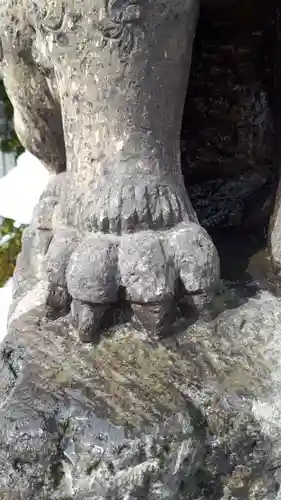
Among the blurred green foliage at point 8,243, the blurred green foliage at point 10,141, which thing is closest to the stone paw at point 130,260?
the blurred green foliage at point 8,243

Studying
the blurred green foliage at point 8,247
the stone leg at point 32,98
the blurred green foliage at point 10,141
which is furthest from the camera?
the blurred green foliage at point 10,141

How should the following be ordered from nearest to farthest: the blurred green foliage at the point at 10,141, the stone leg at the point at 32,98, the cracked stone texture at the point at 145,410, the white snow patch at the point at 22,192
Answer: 1. the cracked stone texture at the point at 145,410
2. the stone leg at the point at 32,98
3. the white snow patch at the point at 22,192
4. the blurred green foliage at the point at 10,141

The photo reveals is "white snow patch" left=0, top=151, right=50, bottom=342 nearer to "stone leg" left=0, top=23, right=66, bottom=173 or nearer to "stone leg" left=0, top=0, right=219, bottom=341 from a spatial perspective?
"stone leg" left=0, top=23, right=66, bottom=173

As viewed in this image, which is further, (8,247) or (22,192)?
(8,247)

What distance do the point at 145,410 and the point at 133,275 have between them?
0.12 m

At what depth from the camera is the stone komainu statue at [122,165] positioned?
28.1 inches

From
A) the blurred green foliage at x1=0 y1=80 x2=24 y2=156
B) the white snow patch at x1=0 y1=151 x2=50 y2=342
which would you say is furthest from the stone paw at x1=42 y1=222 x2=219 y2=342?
the blurred green foliage at x1=0 y1=80 x2=24 y2=156

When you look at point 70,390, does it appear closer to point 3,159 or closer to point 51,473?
point 51,473

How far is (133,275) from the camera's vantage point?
0.71 meters

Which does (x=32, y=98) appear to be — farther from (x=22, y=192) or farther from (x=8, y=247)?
(x=8, y=247)

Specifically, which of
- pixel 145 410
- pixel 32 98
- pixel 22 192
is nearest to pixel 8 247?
pixel 22 192

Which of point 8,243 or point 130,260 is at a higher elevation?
point 130,260

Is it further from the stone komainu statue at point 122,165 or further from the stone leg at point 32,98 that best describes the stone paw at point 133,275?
the stone leg at point 32,98

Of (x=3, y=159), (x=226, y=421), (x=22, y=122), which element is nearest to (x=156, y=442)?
(x=226, y=421)
